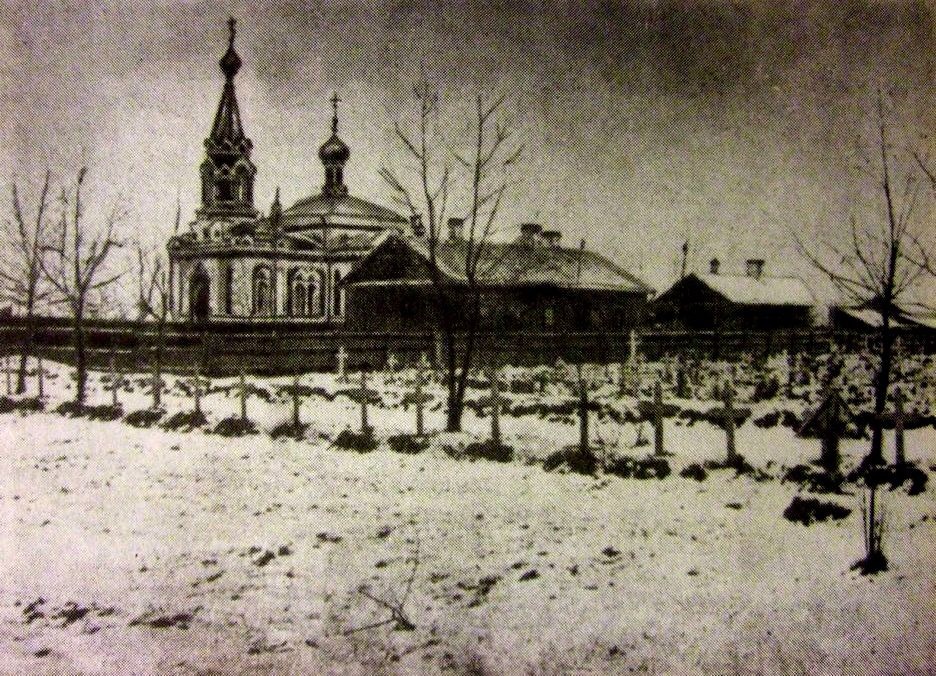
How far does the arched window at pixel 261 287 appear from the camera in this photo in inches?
923

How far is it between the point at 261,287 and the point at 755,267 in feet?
59.9

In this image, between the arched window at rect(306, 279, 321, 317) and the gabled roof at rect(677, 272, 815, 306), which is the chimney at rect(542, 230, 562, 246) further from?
the arched window at rect(306, 279, 321, 317)

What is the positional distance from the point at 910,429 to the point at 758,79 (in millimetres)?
3334

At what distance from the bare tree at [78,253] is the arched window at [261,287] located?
1038 cm

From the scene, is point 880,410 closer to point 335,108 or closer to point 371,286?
point 335,108

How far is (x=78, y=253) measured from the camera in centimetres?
1066

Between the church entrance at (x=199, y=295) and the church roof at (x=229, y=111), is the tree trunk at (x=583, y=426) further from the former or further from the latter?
the church entrance at (x=199, y=295)

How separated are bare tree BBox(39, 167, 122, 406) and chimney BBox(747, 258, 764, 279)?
627 centimetres

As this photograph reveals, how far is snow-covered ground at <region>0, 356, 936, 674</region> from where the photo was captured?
471 cm

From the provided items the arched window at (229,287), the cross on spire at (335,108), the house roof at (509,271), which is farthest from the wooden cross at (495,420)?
the arched window at (229,287)

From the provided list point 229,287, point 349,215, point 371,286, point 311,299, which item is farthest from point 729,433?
point 311,299

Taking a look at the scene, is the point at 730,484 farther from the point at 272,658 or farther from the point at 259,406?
the point at 259,406

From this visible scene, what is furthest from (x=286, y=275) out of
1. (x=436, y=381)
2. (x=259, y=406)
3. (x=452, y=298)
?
(x=259, y=406)

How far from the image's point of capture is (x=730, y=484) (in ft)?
21.8
